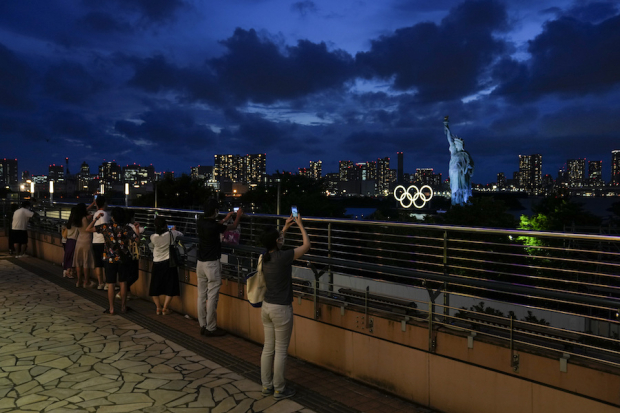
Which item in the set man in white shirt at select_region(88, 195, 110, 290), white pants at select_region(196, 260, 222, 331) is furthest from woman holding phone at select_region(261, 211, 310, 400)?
man in white shirt at select_region(88, 195, 110, 290)

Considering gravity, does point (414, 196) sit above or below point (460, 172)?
below

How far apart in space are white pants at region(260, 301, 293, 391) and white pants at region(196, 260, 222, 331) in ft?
7.62

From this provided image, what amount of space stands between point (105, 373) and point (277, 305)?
2.56m

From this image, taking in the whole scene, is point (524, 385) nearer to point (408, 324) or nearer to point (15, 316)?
point (408, 324)

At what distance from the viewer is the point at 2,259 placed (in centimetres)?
1680

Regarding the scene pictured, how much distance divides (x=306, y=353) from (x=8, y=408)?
11.1ft

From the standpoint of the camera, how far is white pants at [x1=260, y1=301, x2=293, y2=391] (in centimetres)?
518

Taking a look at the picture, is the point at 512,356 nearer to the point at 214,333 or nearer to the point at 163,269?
the point at 214,333

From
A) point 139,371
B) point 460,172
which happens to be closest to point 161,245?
point 139,371

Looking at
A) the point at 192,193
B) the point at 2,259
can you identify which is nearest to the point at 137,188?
the point at 192,193

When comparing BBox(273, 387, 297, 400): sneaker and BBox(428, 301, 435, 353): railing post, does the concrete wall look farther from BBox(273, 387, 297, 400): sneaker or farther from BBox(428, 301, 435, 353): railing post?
BBox(273, 387, 297, 400): sneaker

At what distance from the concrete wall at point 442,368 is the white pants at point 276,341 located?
983mm

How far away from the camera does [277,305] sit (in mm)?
5168

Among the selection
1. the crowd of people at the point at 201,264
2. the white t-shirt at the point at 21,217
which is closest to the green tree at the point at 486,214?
the white t-shirt at the point at 21,217
